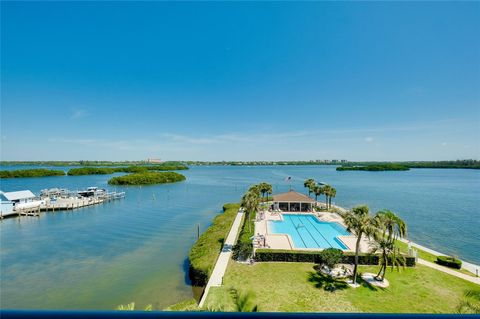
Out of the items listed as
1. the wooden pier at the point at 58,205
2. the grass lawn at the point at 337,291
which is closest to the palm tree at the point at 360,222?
the grass lawn at the point at 337,291

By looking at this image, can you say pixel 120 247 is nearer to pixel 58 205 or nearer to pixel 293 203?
pixel 293 203

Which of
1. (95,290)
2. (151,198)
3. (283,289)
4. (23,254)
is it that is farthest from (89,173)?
(283,289)

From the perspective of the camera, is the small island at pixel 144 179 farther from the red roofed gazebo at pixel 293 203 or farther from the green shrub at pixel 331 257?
the green shrub at pixel 331 257

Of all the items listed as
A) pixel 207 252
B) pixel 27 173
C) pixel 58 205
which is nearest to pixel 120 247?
pixel 207 252

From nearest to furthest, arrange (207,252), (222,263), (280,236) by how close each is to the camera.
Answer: (222,263) → (207,252) → (280,236)

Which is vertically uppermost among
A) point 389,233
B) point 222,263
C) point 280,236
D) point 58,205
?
point 389,233

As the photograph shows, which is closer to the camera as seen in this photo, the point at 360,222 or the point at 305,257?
the point at 360,222

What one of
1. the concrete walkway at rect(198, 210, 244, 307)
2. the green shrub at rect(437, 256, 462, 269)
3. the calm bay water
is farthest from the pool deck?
the calm bay water
